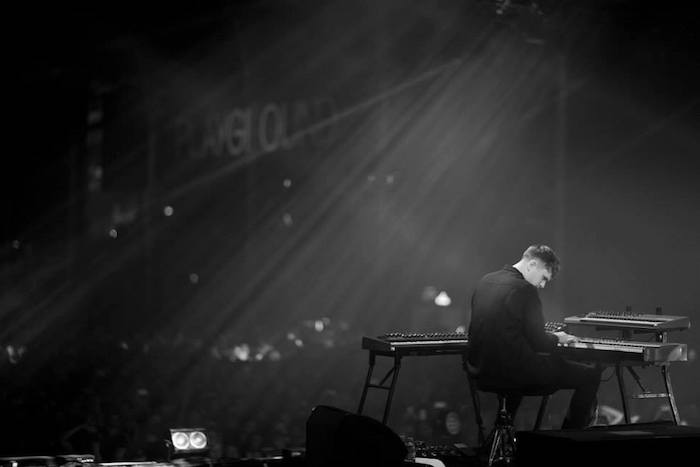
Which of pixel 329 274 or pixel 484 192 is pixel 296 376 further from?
pixel 329 274

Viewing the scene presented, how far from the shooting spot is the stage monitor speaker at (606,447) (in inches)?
113

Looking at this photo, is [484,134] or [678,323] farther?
[484,134]

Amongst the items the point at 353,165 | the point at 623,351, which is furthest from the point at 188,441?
the point at 353,165

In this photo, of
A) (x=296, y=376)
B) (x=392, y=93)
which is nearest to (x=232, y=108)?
(x=392, y=93)

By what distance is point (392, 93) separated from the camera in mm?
11672

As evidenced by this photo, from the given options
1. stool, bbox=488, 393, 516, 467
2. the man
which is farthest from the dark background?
the man

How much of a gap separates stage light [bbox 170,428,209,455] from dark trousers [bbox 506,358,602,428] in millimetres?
2095

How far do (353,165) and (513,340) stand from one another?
35.8 feet

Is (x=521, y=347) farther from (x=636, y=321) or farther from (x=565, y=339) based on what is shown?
(x=636, y=321)

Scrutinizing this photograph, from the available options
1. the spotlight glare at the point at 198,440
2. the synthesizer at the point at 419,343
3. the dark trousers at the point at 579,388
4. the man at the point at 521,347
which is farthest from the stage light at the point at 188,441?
the dark trousers at the point at 579,388

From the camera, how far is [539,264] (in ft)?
15.0

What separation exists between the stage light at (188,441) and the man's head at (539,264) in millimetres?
2349

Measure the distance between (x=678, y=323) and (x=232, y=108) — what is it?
34.8 feet

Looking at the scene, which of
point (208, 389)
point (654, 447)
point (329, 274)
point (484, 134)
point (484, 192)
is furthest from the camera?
point (329, 274)
